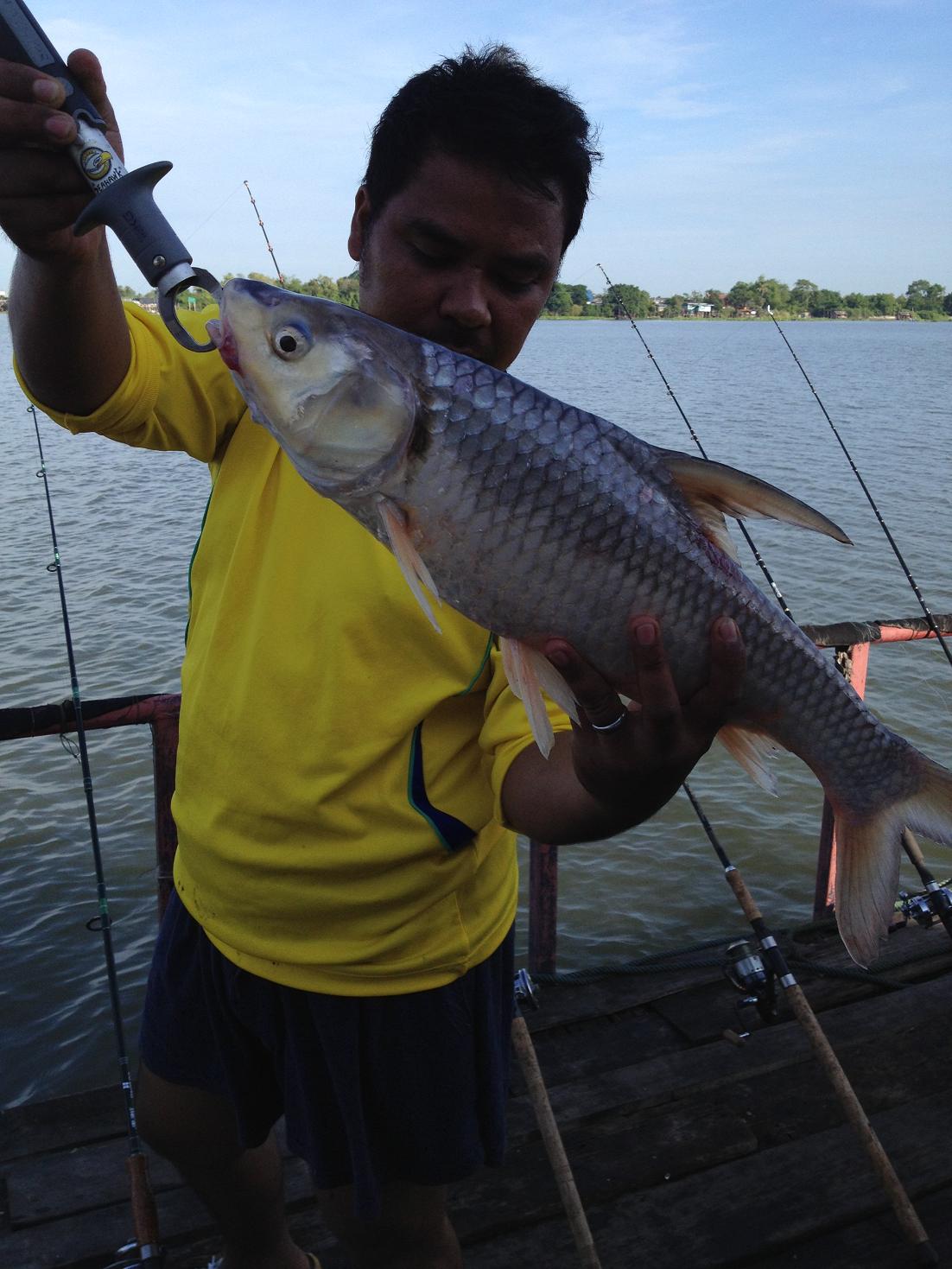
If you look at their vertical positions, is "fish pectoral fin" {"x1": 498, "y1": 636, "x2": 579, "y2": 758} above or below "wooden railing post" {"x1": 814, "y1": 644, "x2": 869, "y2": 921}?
above

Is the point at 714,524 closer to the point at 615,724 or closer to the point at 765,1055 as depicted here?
the point at 615,724

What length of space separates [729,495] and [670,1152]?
228cm

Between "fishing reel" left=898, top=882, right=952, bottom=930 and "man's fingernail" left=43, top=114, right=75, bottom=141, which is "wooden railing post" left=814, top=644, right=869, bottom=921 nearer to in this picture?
"fishing reel" left=898, top=882, right=952, bottom=930

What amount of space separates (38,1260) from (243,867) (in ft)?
5.46

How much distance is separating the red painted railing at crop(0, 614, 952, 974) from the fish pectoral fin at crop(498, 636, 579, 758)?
4.09 feet

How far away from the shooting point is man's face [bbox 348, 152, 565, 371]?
→ 1.96 meters

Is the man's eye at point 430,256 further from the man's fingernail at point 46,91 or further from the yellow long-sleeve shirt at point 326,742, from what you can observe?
the man's fingernail at point 46,91

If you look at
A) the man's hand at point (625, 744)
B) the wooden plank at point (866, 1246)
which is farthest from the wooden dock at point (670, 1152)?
the man's hand at point (625, 744)

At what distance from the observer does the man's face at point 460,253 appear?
6.42 feet

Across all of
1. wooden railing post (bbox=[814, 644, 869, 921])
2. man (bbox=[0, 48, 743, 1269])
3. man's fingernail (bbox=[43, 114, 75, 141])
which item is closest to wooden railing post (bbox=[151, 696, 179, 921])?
man (bbox=[0, 48, 743, 1269])

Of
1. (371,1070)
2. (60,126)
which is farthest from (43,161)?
(371,1070)

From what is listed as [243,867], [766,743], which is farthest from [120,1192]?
[766,743]

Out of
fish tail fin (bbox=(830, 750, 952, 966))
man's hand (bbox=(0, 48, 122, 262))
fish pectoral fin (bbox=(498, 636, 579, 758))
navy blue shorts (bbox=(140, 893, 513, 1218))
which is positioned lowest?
navy blue shorts (bbox=(140, 893, 513, 1218))

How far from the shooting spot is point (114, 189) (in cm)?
155
